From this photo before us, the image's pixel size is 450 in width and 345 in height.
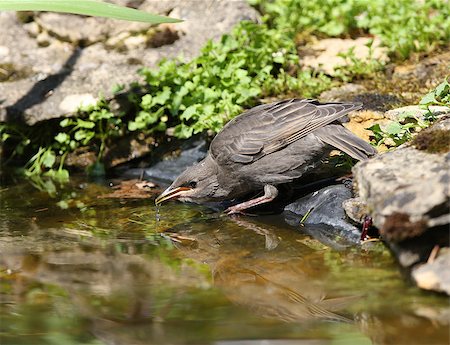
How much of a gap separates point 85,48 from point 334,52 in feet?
9.66

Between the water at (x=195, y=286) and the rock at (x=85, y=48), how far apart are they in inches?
80.2

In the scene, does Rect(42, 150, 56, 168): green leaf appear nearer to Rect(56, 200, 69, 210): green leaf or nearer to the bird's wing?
Rect(56, 200, 69, 210): green leaf

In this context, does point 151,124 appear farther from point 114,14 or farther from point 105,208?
point 114,14

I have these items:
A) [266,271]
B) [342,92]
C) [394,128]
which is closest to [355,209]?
[394,128]

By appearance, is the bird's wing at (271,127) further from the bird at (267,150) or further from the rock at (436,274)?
the rock at (436,274)

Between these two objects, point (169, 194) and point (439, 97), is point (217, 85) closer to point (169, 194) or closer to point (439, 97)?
point (169, 194)

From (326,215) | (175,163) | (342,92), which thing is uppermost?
(342,92)

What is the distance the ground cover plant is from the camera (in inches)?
311

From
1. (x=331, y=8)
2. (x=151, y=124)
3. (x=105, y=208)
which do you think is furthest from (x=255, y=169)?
(x=331, y=8)

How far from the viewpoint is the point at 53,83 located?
27.8 ft

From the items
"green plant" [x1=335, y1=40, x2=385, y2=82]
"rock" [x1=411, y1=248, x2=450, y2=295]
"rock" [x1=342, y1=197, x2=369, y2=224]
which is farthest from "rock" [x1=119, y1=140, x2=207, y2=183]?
"rock" [x1=411, y1=248, x2=450, y2=295]

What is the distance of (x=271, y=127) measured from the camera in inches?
259

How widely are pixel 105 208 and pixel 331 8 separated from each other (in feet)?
13.4

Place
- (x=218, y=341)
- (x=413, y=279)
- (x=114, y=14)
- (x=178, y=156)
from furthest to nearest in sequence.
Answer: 1. (x=178, y=156)
2. (x=114, y=14)
3. (x=413, y=279)
4. (x=218, y=341)
